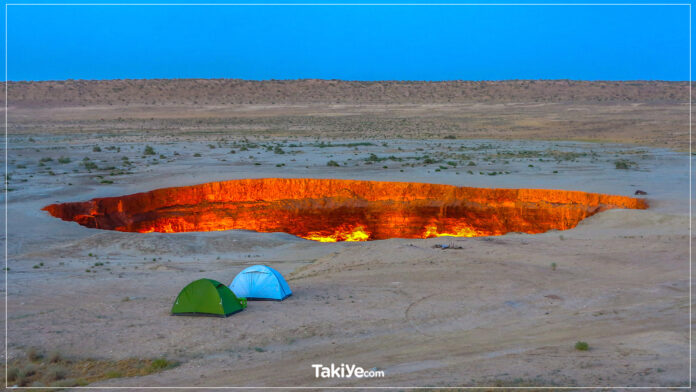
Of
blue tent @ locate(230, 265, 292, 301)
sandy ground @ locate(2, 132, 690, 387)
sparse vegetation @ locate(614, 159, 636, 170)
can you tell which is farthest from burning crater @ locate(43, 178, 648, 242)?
blue tent @ locate(230, 265, 292, 301)

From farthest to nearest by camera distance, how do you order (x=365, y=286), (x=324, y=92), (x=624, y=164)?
(x=324, y=92)
(x=624, y=164)
(x=365, y=286)

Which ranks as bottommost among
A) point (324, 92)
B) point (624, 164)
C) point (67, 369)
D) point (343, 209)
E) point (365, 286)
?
point (67, 369)

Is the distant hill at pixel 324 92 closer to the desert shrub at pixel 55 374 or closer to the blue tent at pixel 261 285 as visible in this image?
the blue tent at pixel 261 285

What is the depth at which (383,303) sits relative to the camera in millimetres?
12586

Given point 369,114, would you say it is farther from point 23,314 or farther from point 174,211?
point 23,314

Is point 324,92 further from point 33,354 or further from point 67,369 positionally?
point 67,369

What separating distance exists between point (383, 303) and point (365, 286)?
144 cm

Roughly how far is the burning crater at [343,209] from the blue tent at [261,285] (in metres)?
12.0

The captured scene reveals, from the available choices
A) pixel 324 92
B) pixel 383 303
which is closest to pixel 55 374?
pixel 383 303

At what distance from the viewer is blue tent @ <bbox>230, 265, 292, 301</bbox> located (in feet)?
42.3

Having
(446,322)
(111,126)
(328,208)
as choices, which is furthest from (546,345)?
(111,126)

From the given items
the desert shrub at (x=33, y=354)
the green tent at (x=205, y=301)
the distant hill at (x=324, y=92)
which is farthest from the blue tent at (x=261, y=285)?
the distant hill at (x=324, y=92)

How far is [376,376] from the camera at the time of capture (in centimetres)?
872

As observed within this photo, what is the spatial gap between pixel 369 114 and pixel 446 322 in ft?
228
